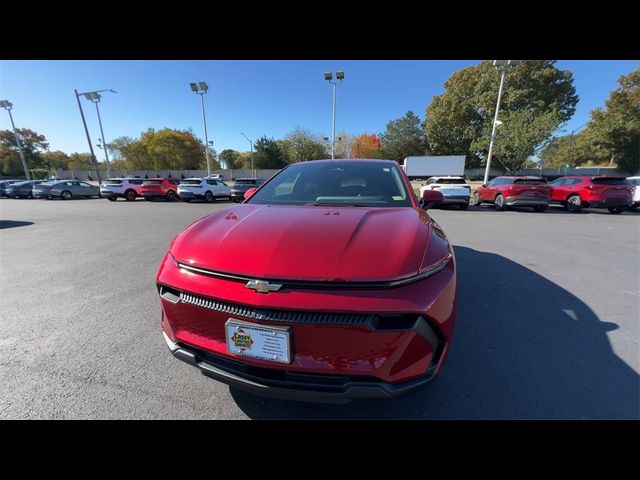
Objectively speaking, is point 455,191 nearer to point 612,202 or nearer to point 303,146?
point 612,202

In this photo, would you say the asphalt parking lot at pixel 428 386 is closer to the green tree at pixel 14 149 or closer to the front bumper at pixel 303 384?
the front bumper at pixel 303 384

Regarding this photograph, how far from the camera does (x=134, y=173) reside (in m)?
57.9

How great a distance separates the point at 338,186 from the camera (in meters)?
2.57

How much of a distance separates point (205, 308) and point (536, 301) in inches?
144

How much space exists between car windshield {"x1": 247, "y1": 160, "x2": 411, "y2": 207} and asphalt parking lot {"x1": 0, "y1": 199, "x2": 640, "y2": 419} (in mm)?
1446

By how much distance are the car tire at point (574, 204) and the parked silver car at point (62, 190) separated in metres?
30.2

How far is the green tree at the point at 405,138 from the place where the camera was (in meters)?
49.1

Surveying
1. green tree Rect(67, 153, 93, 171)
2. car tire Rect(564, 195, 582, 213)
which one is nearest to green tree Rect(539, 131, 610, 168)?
car tire Rect(564, 195, 582, 213)

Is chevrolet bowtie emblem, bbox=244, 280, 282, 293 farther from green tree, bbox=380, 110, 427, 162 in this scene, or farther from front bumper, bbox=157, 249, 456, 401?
green tree, bbox=380, 110, 427, 162

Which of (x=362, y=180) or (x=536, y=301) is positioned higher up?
(x=362, y=180)
